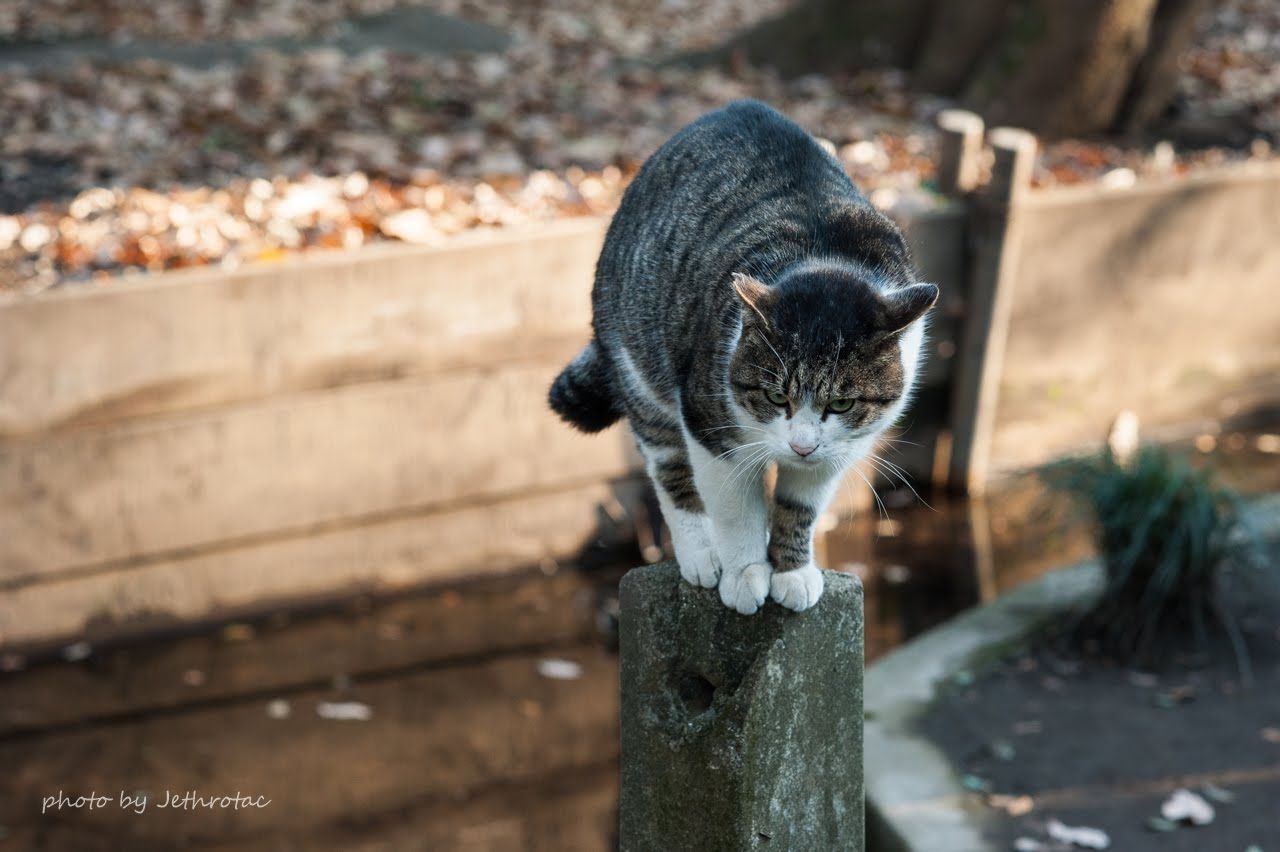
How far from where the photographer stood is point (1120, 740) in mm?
4562

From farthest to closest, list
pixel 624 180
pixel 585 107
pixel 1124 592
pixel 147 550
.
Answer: pixel 585 107 → pixel 624 180 → pixel 147 550 → pixel 1124 592

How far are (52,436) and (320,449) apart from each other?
1.03 metres

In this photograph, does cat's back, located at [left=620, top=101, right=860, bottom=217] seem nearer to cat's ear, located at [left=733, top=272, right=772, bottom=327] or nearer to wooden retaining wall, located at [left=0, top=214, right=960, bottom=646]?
cat's ear, located at [left=733, top=272, right=772, bottom=327]

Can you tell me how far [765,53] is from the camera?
8.91 meters

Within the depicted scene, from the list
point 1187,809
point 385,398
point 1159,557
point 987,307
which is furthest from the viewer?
point 987,307

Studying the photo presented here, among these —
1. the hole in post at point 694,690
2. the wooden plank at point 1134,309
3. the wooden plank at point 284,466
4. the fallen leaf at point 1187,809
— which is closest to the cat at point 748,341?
the hole in post at point 694,690

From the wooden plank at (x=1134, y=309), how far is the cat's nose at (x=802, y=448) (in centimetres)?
443

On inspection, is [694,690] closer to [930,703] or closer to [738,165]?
[738,165]

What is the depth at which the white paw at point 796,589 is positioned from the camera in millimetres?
2619

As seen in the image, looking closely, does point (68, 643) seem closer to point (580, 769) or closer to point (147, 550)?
point (147, 550)

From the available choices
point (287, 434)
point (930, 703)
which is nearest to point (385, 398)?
point (287, 434)

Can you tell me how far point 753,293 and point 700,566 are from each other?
562 millimetres

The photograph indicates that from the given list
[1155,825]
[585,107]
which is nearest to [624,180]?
[585,107]

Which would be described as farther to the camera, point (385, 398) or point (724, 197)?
point (385, 398)
